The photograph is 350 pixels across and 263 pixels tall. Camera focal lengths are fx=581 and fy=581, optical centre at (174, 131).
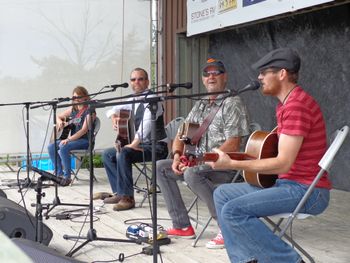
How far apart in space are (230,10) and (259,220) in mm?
3723

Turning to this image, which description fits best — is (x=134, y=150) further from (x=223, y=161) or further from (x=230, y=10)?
(x=223, y=161)

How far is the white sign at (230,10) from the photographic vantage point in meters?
5.12

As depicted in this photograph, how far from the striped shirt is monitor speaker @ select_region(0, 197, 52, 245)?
1.45 m

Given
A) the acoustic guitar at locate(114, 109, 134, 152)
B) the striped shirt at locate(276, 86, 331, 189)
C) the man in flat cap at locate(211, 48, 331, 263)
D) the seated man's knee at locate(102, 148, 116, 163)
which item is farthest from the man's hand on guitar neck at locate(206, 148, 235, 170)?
the seated man's knee at locate(102, 148, 116, 163)

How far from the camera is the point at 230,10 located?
238 inches

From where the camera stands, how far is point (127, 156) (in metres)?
4.99

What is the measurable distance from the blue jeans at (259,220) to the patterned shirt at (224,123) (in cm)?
103

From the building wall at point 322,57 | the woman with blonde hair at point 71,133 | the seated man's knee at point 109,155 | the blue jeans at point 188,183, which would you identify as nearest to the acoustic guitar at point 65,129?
the woman with blonde hair at point 71,133

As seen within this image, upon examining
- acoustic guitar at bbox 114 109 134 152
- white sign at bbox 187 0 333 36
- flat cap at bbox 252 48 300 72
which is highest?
white sign at bbox 187 0 333 36

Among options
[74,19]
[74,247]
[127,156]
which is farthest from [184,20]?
[74,247]

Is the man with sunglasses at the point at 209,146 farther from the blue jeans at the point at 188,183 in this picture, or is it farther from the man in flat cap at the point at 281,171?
the man in flat cap at the point at 281,171

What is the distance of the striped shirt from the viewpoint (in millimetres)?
2654

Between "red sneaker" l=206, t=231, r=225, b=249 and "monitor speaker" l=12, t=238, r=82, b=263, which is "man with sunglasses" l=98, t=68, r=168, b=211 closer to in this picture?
"red sneaker" l=206, t=231, r=225, b=249

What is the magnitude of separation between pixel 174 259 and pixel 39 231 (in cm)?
81
